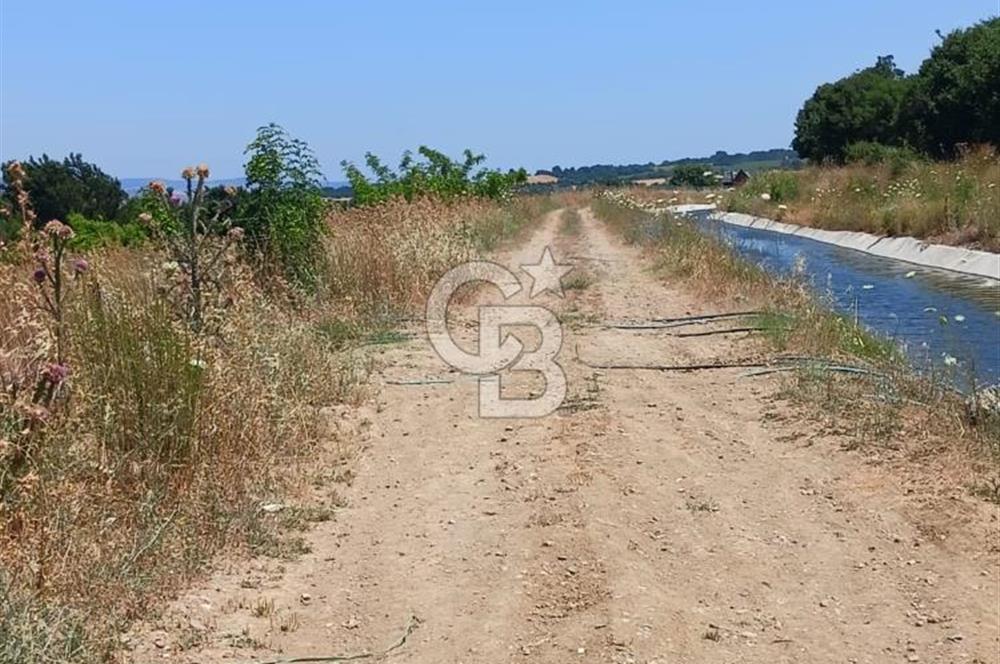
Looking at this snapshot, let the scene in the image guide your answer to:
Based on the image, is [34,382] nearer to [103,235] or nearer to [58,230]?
[58,230]

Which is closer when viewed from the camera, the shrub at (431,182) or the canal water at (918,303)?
the canal water at (918,303)

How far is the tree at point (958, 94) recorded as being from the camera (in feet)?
98.7

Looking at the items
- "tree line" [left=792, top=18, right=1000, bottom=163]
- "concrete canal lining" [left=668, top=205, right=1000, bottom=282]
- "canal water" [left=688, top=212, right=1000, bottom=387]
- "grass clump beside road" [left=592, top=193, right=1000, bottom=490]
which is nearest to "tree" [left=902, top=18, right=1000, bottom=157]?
"tree line" [left=792, top=18, right=1000, bottom=163]

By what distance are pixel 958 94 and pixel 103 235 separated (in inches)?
1139

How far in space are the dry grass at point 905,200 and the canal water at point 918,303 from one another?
0.98 m

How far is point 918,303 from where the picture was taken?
39.7ft

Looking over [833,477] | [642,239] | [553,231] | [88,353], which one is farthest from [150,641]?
[553,231]

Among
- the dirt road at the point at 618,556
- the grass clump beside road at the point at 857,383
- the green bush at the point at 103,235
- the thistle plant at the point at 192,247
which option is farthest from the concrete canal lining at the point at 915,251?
the thistle plant at the point at 192,247

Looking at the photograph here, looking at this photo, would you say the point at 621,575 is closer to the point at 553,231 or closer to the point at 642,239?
the point at 642,239

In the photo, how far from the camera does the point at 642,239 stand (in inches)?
765

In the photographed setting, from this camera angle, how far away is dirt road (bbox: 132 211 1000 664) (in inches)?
135

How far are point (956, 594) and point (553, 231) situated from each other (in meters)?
22.6

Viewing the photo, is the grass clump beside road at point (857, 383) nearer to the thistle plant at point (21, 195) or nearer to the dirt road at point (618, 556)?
the dirt road at point (618, 556)

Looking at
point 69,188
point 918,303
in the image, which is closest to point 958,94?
point 918,303
